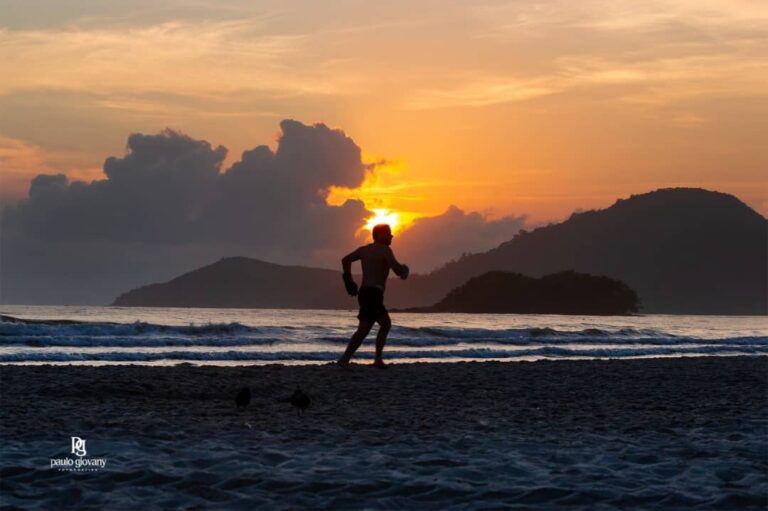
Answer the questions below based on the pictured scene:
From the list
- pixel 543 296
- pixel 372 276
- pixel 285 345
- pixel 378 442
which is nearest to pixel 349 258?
pixel 372 276

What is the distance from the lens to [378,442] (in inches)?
352

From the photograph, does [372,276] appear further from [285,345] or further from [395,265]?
[285,345]

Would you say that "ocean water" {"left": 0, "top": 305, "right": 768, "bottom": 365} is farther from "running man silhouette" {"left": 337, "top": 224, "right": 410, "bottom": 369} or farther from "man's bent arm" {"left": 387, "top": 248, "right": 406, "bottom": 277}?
"man's bent arm" {"left": 387, "top": 248, "right": 406, "bottom": 277}

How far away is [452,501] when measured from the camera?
6805 mm

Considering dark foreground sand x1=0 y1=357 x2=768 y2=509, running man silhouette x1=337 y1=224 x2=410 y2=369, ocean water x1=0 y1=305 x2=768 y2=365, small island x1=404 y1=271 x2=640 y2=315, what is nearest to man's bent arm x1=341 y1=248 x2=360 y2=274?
running man silhouette x1=337 y1=224 x2=410 y2=369

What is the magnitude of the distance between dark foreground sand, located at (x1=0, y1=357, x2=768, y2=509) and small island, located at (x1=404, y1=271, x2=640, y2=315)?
13166 cm

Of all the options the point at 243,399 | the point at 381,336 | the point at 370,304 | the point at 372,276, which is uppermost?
the point at 372,276

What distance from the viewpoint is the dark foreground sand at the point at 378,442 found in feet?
22.8

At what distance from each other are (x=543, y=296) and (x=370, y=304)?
14168 cm

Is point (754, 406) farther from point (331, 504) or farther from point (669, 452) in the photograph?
point (331, 504)

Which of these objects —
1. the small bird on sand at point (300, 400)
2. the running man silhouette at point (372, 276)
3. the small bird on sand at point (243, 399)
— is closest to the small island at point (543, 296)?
the running man silhouette at point (372, 276)

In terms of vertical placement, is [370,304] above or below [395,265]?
below

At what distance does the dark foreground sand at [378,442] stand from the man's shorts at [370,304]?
1.83 m

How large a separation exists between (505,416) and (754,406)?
320cm
